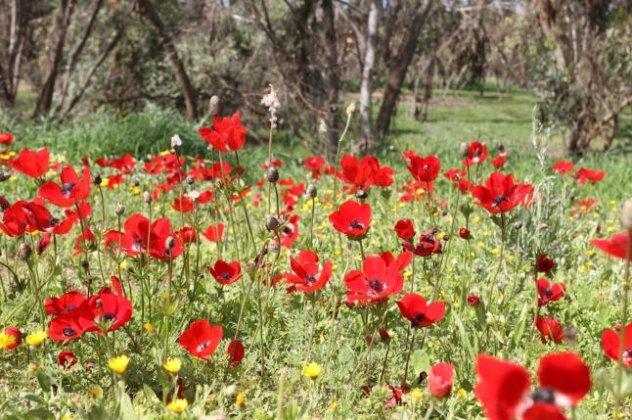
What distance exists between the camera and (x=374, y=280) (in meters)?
1.70

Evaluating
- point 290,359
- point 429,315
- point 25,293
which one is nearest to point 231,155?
point 25,293

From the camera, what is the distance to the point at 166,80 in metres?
10.9

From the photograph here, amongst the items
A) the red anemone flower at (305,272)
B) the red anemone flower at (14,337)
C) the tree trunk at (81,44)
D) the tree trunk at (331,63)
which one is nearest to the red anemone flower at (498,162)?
the red anemone flower at (305,272)

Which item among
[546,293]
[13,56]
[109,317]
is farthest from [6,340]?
[13,56]

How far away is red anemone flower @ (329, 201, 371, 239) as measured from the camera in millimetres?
1885

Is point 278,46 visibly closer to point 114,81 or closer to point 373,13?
point 373,13

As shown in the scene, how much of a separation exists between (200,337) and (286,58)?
24.5 feet

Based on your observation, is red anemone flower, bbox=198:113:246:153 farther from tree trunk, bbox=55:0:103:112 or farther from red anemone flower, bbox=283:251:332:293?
tree trunk, bbox=55:0:103:112

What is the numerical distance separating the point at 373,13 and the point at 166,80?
4.35 metres

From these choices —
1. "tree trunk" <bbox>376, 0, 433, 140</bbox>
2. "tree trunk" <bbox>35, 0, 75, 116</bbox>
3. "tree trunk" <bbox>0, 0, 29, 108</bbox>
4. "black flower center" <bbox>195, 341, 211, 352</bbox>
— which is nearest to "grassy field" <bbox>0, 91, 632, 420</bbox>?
"black flower center" <bbox>195, 341, 211, 352</bbox>

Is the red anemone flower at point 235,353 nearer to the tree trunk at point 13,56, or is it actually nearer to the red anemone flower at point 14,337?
the red anemone flower at point 14,337

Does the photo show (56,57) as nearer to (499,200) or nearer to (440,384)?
(499,200)

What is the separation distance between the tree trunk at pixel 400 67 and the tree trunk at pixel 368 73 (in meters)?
0.37

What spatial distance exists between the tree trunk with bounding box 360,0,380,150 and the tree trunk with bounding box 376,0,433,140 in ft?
1.21
